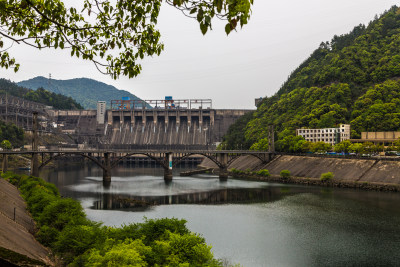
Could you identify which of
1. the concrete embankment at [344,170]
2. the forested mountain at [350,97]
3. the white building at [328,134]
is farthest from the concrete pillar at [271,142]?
the white building at [328,134]

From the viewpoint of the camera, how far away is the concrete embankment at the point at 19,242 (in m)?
11.8

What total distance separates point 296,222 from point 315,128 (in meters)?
86.5

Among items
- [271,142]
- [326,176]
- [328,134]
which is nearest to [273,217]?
[326,176]

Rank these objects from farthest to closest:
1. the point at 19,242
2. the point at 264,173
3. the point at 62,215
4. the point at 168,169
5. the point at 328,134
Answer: the point at 328,134 < the point at 168,169 < the point at 264,173 < the point at 62,215 < the point at 19,242

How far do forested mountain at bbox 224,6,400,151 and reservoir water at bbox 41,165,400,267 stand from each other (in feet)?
160

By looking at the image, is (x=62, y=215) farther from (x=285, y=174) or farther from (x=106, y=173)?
(x=285, y=174)

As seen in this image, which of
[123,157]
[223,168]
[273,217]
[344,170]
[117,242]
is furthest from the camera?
[223,168]

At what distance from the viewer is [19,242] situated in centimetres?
2689

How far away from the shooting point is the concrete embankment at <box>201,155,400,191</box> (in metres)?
79.0

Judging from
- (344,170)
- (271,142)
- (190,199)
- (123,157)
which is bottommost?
(190,199)

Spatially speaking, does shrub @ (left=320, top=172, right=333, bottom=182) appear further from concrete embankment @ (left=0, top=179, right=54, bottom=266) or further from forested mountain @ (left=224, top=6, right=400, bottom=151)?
concrete embankment @ (left=0, top=179, right=54, bottom=266)

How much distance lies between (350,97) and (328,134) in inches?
902

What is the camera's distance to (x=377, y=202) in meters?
62.3

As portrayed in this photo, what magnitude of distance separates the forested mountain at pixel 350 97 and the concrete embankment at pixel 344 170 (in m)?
21.6
